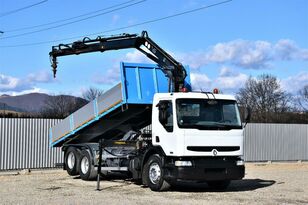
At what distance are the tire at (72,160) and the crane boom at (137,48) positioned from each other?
3046mm

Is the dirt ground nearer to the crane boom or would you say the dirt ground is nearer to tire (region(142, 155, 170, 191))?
tire (region(142, 155, 170, 191))

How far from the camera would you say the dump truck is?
13609mm

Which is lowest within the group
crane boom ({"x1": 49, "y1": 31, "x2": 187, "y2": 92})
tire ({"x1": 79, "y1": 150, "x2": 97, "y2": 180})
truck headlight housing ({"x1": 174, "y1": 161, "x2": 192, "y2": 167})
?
tire ({"x1": 79, "y1": 150, "x2": 97, "y2": 180})

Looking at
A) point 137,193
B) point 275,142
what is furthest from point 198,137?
point 275,142

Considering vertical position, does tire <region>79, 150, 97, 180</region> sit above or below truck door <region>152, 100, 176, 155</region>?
below

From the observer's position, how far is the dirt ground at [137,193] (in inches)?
492

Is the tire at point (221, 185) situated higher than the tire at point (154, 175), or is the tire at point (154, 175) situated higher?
the tire at point (154, 175)

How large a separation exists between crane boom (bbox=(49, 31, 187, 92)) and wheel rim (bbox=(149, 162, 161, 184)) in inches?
104

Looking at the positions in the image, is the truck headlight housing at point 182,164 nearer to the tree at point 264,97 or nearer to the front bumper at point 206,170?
the front bumper at point 206,170

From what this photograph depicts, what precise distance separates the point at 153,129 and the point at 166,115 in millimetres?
835

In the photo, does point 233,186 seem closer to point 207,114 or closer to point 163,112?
point 207,114

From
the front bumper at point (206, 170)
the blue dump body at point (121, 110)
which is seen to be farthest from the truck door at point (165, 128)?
the blue dump body at point (121, 110)

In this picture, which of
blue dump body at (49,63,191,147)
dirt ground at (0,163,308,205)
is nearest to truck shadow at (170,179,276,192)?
dirt ground at (0,163,308,205)

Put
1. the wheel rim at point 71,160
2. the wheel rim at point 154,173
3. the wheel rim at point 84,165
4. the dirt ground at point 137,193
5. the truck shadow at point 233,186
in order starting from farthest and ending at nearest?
1. the wheel rim at point 71,160
2. the wheel rim at point 84,165
3. the truck shadow at point 233,186
4. the wheel rim at point 154,173
5. the dirt ground at point 137,193
